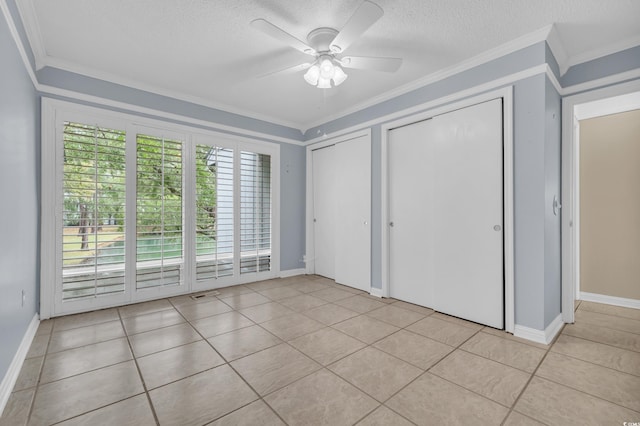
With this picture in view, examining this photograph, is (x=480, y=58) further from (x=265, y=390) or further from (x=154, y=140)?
(x=154, y=140)

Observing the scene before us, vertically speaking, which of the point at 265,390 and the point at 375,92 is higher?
the point at 375,92

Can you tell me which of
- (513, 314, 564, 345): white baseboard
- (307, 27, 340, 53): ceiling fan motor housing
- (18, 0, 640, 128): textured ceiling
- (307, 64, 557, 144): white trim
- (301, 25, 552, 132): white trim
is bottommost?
(513, 314, 564, 345): white baseboard

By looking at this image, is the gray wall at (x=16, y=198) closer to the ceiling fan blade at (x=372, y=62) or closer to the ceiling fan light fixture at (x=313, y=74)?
the ceiling fan light fixture at (x=313, y=74)

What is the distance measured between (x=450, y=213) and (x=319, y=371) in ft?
6.50

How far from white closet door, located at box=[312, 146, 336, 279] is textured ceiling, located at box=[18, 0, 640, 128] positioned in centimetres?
147

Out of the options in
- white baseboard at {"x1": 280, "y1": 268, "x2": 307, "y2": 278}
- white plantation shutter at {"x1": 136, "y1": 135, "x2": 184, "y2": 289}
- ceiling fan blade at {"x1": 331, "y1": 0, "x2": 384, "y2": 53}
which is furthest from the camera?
white baseboard at {"x1": 280, "y1": 268, "x2": 307, "y2": 278}

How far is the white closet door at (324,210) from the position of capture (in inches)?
177

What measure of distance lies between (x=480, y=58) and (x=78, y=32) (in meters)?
3.56

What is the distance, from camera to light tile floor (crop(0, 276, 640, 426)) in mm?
1550

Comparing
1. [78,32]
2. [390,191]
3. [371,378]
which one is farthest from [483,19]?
[78,32]

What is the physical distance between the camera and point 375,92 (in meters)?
3.53

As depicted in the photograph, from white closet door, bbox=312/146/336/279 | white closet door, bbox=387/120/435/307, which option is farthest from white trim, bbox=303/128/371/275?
white closet door, bbox=387/120/435/307

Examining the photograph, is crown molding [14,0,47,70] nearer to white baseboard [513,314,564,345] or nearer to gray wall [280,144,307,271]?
gray wall [280,144,307,271]

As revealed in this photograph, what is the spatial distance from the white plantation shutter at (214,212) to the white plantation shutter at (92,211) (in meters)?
0.85
